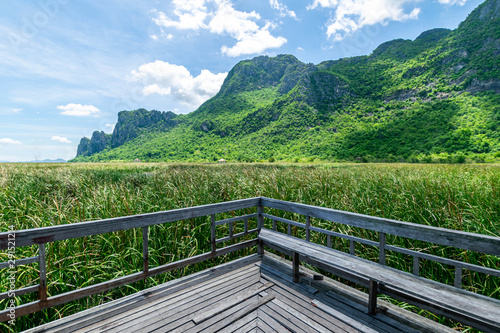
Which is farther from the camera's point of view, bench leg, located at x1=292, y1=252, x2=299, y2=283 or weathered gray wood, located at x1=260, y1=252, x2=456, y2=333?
bench leg, located at x1=292, y1=252, x2=299, y2=283

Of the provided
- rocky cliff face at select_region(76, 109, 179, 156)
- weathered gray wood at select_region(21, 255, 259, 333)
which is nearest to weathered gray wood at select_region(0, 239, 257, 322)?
weathered gray wood at select_region(21, 255, 259, 333)

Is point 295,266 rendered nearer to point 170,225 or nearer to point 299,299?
point 299,299

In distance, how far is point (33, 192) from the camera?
189 inches

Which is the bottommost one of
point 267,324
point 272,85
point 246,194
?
point 267,324

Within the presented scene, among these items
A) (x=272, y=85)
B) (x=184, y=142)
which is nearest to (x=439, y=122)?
(x=184, y=142)

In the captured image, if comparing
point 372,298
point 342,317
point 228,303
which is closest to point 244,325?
point 228,303

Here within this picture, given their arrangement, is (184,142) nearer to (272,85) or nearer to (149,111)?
(149,111)

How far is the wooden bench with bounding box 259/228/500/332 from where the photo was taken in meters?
1.43

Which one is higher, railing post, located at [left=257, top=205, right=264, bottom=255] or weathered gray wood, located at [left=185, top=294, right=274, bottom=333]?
railing post, located at [left=257, top=205, right=264, bottom=255]

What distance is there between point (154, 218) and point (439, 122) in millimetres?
68538

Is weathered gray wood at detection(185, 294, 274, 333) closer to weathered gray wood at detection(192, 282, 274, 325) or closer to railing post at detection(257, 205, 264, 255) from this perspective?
weathered gray wood at detection(192, 282, 274, 325)

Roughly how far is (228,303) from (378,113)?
86.7 m

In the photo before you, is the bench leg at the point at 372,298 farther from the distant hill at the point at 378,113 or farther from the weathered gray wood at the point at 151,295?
the distant hill at the point at 378,113

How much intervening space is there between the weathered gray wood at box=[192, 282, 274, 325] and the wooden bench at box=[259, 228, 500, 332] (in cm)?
62
